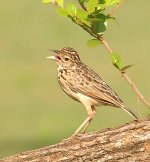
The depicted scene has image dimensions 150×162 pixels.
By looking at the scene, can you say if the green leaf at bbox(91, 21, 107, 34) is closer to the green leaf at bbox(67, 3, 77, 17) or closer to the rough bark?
the green leaf at bbox(67, 3, 77, 17)

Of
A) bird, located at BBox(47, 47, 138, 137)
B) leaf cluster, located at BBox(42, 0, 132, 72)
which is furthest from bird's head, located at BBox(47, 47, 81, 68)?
leaf cluster, located at BBox(42, 0, 132, 72)

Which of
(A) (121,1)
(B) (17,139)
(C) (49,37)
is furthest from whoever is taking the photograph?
(C) (49,37)

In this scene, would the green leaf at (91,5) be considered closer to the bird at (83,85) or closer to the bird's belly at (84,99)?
the bird at (83,85)

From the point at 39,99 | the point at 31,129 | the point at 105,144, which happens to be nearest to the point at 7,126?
the point at 31,129

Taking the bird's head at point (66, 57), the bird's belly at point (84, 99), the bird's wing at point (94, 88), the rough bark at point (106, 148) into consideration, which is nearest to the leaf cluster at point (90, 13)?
the rough bark at point (106, 148)

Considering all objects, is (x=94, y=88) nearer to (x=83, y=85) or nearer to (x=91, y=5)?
(x=83, y=85)

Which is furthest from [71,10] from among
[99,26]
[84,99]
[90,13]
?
[84,99]

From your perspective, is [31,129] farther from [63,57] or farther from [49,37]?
[63,57]
